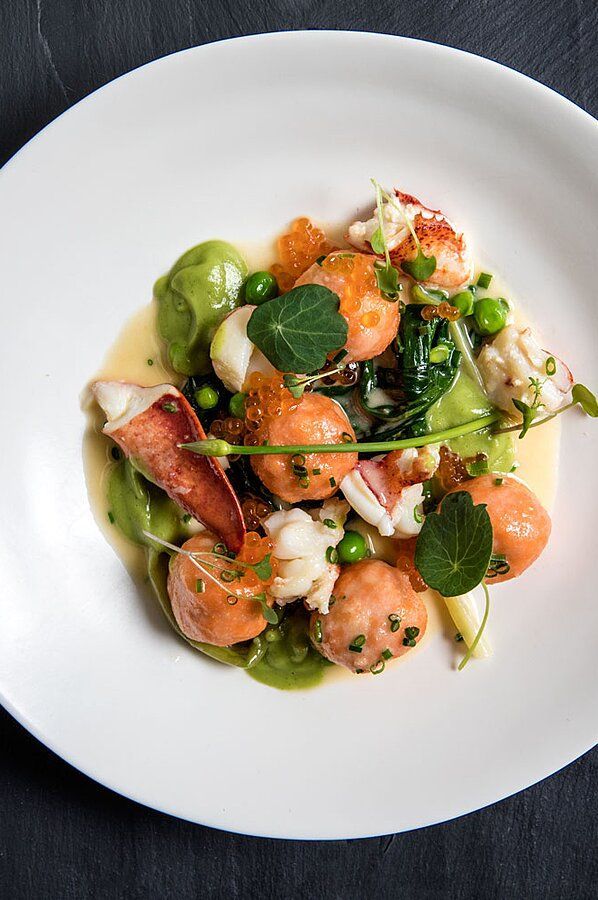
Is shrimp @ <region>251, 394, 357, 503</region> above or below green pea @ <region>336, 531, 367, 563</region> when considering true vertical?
above

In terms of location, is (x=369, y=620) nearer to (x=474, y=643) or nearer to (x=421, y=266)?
(x=474, y=643)

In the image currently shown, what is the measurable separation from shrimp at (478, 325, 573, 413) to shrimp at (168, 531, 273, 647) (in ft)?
3.96

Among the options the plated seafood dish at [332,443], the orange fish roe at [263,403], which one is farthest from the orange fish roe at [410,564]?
the orange fish roe at [263,403]

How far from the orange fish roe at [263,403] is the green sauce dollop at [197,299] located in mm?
308

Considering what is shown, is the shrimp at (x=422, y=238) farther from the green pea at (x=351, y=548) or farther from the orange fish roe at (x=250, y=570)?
the orange fish roe at (x=250, y=570)

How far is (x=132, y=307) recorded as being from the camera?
108 inches

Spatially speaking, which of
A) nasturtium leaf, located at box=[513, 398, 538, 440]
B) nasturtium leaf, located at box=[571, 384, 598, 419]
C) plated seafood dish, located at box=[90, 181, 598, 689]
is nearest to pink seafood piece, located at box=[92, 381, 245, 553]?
plated seafood dish, located at box=[90, 181, 598, 689]

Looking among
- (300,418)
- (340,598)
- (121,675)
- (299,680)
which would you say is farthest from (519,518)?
(121,675)

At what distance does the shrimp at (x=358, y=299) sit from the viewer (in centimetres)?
→ 240

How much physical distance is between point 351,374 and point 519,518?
0.80m

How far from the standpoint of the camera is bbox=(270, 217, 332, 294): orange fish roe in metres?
2.71

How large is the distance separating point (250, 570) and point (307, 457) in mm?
441

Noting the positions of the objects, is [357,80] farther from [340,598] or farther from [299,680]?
[299,680]

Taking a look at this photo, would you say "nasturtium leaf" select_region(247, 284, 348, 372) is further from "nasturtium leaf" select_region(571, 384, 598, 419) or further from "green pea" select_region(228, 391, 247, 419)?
"nasturtium leaf" select_region(571, 384, 598, 419)
